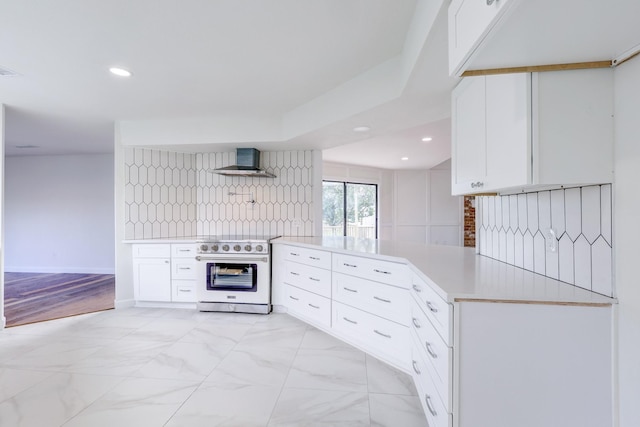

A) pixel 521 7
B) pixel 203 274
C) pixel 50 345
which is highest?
pixel 521 7

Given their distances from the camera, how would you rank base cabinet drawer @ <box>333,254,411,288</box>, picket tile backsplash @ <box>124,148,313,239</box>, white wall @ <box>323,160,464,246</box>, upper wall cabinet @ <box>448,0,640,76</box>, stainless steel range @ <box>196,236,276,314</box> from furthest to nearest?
1. white wall @ <box>323,160,464,246</box>
2. picket tile backsplash @ <box>124,148,313,239</box>
3. stainless steel range @ <box>196,236,276,314</box>
4. base cabinet drawer @ <box>333,254,411,288</box>
5. upper wall cabinet @ <box>448,0,640,76</box>

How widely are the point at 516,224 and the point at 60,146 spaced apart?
21.7ft

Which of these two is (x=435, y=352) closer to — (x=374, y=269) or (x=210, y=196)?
(x=374, y=269)

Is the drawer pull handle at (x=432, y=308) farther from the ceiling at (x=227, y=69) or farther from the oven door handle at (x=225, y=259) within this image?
the oven door handle at (x=225, y=259)

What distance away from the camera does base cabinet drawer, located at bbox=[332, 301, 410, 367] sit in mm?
2291

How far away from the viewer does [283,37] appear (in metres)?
2.12

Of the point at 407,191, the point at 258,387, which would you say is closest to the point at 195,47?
the point at 258,387

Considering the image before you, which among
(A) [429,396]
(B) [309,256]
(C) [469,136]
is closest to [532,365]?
(A) [429,396]

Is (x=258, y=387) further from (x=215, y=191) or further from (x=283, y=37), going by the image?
(x=215, y=191)

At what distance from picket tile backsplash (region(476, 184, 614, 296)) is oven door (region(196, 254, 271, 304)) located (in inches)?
97.3

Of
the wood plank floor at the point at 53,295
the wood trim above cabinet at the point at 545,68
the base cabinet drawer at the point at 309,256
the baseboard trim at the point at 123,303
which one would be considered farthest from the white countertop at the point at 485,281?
the wood plank floor at the point at 53,295

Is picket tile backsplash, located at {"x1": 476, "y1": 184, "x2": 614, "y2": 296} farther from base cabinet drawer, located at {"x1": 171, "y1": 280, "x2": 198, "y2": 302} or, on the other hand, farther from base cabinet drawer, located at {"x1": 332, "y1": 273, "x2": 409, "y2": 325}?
base cabinet drawer, located at {"x1": 171, "y1": 280, "x2": 198, "y2": 302}

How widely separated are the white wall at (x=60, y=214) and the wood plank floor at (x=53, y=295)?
0.34 meters

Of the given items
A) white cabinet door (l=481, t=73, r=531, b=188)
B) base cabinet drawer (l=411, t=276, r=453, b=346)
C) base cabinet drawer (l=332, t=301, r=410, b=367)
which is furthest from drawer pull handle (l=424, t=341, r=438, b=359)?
white cabinet door (l=481, t=73, r=531, b=188)
